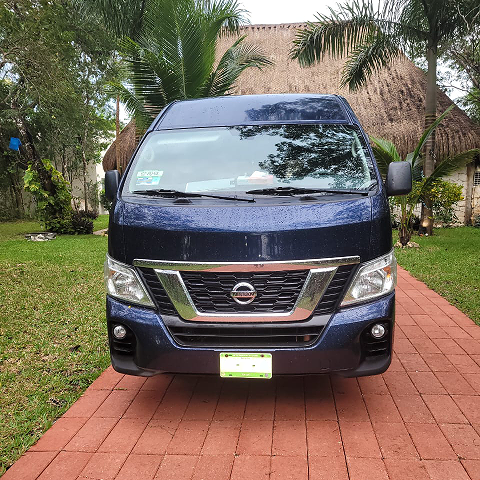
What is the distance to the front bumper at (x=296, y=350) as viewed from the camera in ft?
9.34

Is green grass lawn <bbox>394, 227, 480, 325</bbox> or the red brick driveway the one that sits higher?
the red brick driveway

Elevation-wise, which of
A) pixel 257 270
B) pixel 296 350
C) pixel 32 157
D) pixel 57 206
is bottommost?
pixel 57 206

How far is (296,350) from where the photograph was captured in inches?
112

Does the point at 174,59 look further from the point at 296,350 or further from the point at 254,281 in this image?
the point at 296,350

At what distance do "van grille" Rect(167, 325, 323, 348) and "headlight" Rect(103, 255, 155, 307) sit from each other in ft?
0.84

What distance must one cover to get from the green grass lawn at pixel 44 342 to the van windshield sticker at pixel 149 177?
1.72 meters

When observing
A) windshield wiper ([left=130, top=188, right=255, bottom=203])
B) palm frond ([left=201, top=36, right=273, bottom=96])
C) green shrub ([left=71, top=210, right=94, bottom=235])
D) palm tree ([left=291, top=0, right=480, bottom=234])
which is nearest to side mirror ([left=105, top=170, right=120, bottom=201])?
windshield wiper ([left=130, top=188, right=255, bottom=203])

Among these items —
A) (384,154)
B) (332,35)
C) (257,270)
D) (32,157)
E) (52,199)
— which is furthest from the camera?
(52,199)

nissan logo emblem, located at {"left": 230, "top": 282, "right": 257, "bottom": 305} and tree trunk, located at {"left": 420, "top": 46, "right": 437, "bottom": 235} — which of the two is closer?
nissan logo emblem, located at {"left": 230, "top": 282, "right": 257, "bottom": 305}

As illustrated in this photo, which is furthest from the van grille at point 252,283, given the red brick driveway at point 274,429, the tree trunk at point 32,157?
the tree trunk at point 32,157

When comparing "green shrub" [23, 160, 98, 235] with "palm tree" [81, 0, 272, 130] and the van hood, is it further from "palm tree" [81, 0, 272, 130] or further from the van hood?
the van hood

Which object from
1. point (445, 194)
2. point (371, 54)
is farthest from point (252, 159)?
point (445, 194)

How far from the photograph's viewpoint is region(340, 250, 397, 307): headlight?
288 centimetres

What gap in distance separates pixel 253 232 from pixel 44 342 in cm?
316
